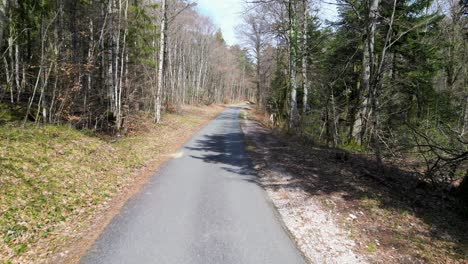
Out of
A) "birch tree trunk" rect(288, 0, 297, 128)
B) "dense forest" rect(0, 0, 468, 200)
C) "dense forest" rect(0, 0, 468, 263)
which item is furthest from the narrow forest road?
"birch tree trunk" rect(288, 0, 297, 128)

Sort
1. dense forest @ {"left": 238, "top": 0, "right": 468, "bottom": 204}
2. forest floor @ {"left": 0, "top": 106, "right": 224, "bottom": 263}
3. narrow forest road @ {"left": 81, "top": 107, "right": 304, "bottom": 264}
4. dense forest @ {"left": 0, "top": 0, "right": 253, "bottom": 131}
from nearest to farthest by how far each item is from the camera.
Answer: narrow forest road @ {"left": 81, "top": 107, "right": 304, "bottom": 264} < forest floor @ {"left": 0, "top": 106, "right": 224, "bottom": 263} < dense forest @ {"left": 0, "top": 0, "right": 253, "bottom": 131} < dense forest @ {"left": 238, "top": 0, "right": 468, "bottom": 204}

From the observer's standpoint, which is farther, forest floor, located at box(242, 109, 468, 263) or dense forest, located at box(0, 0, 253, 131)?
dense forest, located at box(0, 0, 253, 131)

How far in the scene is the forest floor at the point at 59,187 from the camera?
446 cm

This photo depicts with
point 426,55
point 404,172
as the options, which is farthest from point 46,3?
point 426,55

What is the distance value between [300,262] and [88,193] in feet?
17.3

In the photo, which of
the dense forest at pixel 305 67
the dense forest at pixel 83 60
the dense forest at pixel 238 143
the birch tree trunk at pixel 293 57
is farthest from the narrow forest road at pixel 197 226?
the birch tree trunk at pixel 293 57

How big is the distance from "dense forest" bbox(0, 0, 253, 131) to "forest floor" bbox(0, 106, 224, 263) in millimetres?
1629

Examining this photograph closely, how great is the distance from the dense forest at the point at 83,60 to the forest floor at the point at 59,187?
1.63 meters

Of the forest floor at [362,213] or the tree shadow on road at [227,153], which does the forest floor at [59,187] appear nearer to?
the tree shadow on road at [227,153]

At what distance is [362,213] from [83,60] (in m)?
18.1

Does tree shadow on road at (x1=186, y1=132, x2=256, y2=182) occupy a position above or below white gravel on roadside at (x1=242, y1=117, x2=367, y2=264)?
above

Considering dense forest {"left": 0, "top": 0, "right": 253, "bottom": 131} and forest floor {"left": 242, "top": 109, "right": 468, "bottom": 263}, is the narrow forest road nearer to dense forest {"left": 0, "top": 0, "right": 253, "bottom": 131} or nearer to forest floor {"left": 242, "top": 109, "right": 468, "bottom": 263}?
forest floor {"left": 242, "top": 109, "right": 468, "bottom": 263}

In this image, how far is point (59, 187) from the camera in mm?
6262

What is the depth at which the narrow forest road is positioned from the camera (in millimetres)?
4250
